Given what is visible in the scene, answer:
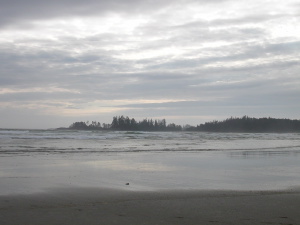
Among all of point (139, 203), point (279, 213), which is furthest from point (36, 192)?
point (279, 213)

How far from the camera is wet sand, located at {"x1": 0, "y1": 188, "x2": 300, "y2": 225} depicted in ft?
22.6

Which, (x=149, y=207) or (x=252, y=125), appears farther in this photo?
(x=252, y=125)

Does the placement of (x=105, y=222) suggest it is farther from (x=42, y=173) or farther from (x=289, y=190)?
(x=42, y=173)

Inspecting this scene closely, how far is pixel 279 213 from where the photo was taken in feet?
24.9

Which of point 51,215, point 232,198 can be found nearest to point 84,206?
point 51,215

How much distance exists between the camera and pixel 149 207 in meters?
7.96

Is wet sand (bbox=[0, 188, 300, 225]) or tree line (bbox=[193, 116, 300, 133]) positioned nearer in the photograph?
wet sand (bbox=[0, 188, 300, 225])

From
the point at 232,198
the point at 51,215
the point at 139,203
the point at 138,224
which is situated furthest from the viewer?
the point at 232,198

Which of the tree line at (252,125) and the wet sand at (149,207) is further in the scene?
the tree line at (252,125)

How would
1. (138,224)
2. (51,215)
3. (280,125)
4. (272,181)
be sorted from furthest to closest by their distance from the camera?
(280,125) → (272,181) → (51,215) → (138,224)

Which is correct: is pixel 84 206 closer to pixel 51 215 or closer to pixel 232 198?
pixel 51 215

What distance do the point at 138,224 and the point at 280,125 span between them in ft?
522

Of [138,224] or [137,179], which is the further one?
[137,179]

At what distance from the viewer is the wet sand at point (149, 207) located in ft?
22.6
